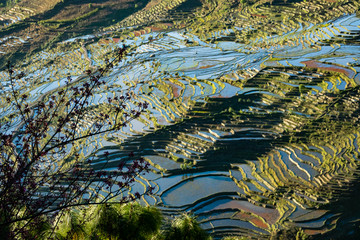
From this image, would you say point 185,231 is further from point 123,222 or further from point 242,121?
point 242,121

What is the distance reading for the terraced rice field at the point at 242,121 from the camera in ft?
19.4

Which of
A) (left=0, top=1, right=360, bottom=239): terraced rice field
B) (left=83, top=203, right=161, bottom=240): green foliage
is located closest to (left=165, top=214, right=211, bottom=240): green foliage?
(left=83, top=203, right=161, bottom=240): green foliage

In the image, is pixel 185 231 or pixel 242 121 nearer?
pixel 185 231

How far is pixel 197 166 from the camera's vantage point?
6.99 metres

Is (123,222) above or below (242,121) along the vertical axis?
above

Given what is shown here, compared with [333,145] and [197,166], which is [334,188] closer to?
[333,145]

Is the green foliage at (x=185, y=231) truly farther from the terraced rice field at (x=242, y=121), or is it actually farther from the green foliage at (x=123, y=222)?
the terraced rice field at (x=242, y=121)

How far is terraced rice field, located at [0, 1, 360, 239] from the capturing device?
5.91 meters

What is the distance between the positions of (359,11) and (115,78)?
7.98 m

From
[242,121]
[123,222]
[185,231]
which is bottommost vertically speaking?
[242,121]

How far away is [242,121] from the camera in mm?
8094

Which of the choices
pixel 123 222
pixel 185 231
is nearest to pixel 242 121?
pixel 185 231

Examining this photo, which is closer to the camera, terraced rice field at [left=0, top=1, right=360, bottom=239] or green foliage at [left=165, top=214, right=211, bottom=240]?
green foliage at [left=165, top=214, right=211, bottom=240]

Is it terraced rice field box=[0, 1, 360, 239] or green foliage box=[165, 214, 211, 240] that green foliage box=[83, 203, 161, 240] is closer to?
green foliage box=[165, 214, 211, 240]
